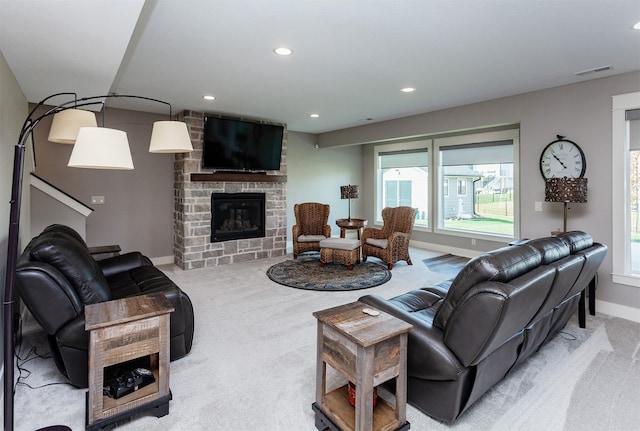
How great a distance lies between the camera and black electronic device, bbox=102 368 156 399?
200 cm

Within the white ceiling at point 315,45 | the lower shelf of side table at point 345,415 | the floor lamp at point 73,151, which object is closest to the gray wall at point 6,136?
the white ceiling at point 315,45

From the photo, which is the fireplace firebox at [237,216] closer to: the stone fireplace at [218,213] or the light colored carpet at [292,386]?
the stone fireplace at [218,213]

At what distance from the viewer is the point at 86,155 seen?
201 centimetres

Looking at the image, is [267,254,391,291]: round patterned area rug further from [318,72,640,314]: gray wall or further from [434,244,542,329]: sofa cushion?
[434,244,542,329]: sofa cushion

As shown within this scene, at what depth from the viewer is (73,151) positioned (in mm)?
2039

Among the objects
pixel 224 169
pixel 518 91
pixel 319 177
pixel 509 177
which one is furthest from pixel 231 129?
pixel 509 177

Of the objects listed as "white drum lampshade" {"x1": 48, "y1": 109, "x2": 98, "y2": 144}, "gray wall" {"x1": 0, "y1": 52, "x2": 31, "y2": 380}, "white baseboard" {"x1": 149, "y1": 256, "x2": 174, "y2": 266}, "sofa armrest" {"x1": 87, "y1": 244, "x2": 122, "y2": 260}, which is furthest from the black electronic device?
"white baseboard" {"x1": 149, "y1": 256, "x2": 174, "y2": 266}

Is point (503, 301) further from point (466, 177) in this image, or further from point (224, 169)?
point (466, 177)

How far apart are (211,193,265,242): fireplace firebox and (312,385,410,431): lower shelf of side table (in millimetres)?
4285

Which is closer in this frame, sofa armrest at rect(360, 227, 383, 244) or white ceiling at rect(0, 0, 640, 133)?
white ceiling at rect(0, 0, 640, 133)

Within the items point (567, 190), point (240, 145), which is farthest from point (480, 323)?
point (240, 145)

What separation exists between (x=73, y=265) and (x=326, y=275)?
3.30 meters

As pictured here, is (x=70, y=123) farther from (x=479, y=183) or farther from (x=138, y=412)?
(x=479, y=183)

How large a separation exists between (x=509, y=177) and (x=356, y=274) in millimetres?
3229
